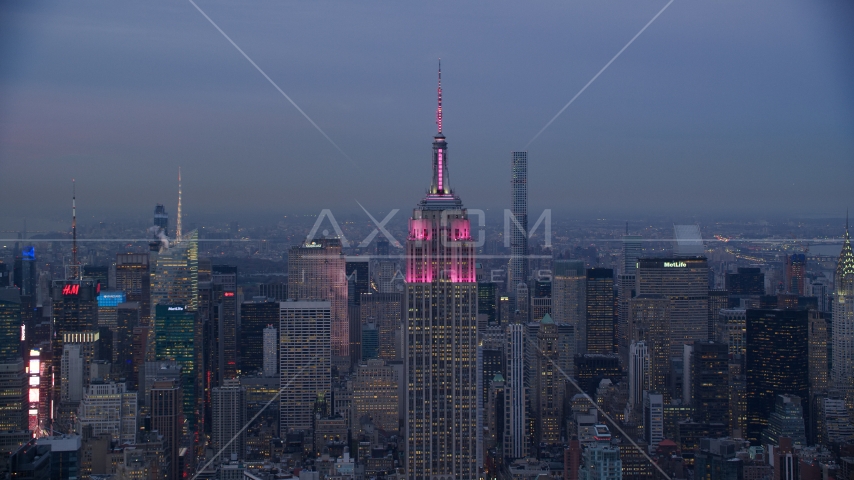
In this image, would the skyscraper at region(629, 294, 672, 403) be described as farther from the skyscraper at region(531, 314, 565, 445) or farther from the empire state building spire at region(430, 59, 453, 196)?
the empire state building spire at region(430, 59, 453, 196)

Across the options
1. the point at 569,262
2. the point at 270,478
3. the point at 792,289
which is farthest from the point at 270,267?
the point at 792,289

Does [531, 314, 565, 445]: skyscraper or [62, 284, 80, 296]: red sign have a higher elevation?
[62, 284, 80, 296]: red sign

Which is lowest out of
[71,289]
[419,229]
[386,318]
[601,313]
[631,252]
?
[601,313]

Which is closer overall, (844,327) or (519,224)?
(519,224)

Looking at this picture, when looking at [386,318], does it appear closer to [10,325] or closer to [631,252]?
[631,252]

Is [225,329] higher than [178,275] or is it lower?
lower

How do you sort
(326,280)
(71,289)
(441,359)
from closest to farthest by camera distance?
1. (441,359)
2. (71,289)
3. (326,280)

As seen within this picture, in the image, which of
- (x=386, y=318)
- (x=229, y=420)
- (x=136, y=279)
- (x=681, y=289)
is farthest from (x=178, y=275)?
(x=681, y=289)

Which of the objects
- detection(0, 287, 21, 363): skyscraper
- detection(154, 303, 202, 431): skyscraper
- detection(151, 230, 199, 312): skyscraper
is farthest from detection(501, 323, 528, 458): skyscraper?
detection(0, 287, 21, 363): skyscraper
